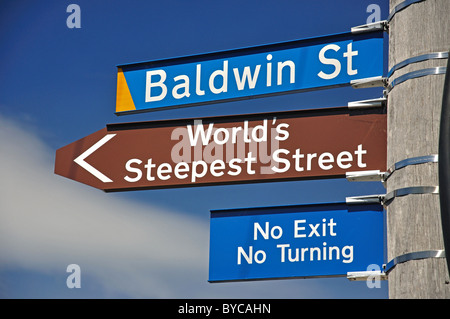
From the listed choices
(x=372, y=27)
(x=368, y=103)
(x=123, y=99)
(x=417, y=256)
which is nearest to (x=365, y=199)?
(x=368, y=103)

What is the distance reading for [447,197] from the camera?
1.84 meters

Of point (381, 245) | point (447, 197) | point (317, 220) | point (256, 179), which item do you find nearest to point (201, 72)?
point (256, 179)

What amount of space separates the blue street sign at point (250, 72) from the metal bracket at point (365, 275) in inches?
42.6

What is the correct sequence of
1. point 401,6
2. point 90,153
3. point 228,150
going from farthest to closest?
point 90,153
point 228,150
point 401,6

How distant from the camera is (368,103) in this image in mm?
3678

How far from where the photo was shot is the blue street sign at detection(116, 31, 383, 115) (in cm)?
396

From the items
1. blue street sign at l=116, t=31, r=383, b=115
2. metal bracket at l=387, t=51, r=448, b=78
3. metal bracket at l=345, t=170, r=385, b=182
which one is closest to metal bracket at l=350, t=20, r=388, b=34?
blue street sign at l=116, t=31, r=383, b=115

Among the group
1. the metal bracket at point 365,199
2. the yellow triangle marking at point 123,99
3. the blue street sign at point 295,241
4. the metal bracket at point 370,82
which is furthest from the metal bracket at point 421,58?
the yellow triangle marking at point 123,99

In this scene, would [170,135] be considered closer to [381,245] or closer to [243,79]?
[243,79]

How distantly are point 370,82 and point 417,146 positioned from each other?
0.61 meters

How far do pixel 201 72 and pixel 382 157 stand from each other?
1.28 m

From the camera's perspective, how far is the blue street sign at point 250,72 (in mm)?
3963

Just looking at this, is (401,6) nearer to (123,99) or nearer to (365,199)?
(365,199)

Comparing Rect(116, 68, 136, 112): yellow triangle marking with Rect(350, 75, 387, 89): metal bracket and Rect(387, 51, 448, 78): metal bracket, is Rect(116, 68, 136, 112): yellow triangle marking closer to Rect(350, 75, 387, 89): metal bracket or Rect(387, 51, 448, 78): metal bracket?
Rect(350, 75, 387, 89): metal bracket
